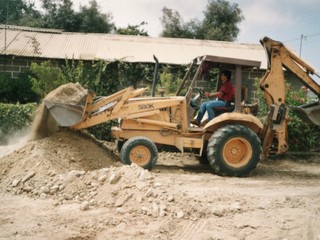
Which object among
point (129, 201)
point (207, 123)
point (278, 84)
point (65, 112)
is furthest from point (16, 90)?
point (129, 201)

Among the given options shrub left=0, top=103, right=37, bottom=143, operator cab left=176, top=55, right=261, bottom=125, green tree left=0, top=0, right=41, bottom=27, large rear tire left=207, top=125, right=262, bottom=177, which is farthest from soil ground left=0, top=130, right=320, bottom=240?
green tree left=0, top=0, right=41, bottom=27

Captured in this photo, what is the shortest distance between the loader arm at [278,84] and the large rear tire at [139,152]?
273 centimetres

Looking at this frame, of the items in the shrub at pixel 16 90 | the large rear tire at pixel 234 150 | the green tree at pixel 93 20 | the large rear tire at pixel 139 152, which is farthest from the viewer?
the green tree at pixel 93 20

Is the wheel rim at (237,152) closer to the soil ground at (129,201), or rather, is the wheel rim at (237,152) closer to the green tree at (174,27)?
the soil ground at (129,201)

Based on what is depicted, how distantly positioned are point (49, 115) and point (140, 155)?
6.67ft

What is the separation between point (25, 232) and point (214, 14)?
Answer: 1220 inches

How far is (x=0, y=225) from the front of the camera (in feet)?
16.6

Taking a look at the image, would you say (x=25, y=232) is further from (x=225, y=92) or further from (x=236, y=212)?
(x=225, y=92)

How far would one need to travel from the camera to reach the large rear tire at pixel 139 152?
8.12m

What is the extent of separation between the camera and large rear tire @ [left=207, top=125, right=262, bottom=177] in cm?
841


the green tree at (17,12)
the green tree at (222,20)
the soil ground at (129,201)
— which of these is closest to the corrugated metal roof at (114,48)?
the soil ground at (129,201)

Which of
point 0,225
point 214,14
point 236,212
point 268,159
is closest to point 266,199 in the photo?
point 236,212

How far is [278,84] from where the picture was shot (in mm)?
9023

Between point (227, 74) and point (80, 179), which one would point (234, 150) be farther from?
point (80, 179)
